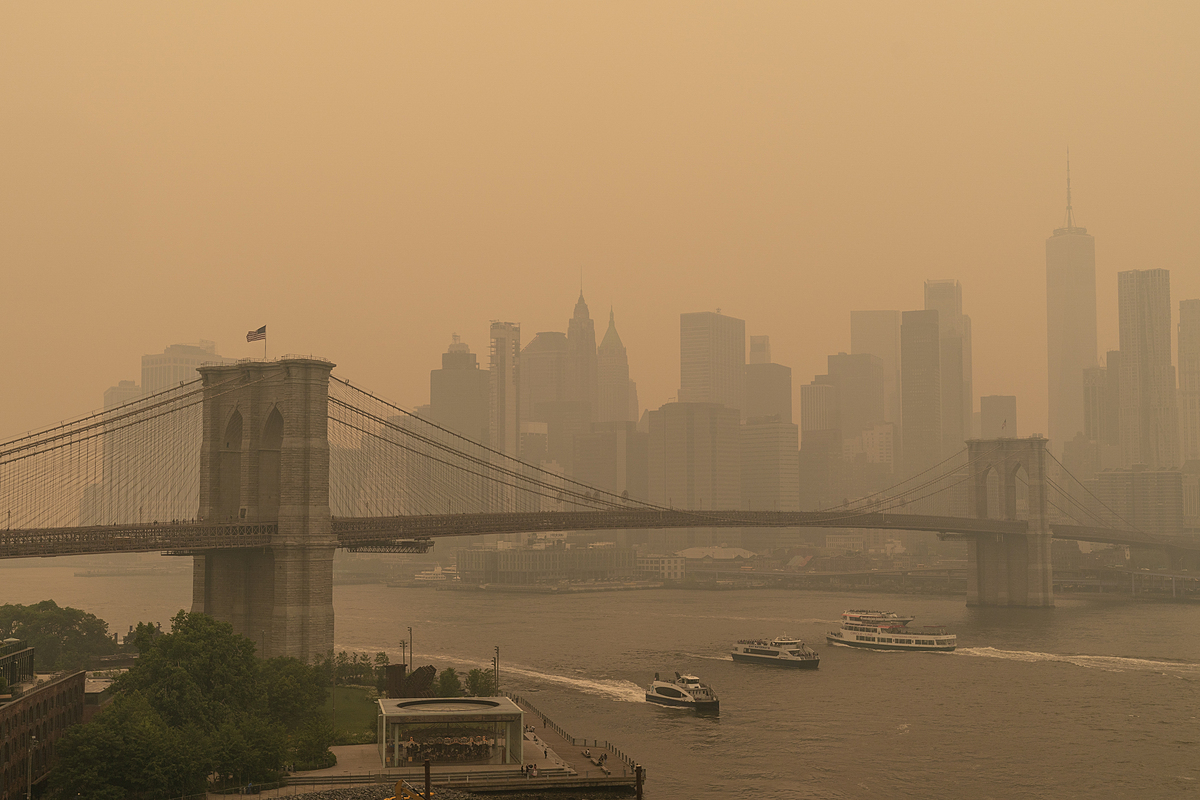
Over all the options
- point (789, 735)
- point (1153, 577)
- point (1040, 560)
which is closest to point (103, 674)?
point (789, 735)

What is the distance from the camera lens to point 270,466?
6150 cm

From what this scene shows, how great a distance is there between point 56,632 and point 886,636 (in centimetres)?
5432

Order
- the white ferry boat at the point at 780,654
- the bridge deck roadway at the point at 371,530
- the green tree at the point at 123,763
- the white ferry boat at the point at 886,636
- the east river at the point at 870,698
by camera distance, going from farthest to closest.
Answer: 1. the white ferry boat at the point at 886,636
2. the white ferry boat at the point at 780,654
3. the bridge deck roadway at the point at 371,530
4. the east river at the point at 870,698
5. the green tree at the point at 123,763

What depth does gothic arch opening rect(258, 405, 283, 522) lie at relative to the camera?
2399 inches

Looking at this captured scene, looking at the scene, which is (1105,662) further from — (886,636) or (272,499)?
(272,499)

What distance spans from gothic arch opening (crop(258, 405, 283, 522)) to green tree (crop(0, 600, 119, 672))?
15229 mm

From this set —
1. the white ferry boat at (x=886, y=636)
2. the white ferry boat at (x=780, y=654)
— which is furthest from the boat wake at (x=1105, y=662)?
the white ferry boat at (x=780, y=654)

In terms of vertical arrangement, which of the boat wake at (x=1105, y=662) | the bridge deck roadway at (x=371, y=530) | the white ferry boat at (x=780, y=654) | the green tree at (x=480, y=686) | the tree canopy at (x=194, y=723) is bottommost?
the boat wake at (x=1105, y=662)

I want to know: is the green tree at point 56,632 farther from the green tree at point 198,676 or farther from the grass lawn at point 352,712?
the green tree at point 198,676

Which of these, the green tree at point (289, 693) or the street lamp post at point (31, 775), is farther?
the green tree at point (289, 693)

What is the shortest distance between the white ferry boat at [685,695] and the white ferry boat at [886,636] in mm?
29581

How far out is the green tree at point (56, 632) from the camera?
222ft

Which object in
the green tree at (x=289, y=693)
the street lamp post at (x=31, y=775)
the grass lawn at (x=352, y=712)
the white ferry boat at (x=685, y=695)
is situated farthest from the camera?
the white ferry boat at (x=685, y=695)

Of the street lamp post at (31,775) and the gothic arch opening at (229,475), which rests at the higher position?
the gothic arch opening at (229,475)
